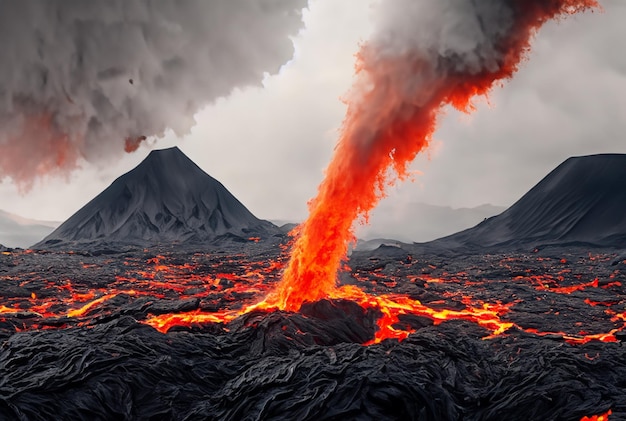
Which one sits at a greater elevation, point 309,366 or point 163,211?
point 163,211

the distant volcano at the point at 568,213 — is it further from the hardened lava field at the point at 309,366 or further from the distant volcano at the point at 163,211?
the hardened lava field at the point at 309,366

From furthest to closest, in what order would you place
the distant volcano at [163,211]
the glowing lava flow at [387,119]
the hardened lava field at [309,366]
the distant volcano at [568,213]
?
the distant volcano at [163,211] < the distant volcano at [568,213] < the glowing lava flow at [387,119] < the hardened lava field at [309,366]

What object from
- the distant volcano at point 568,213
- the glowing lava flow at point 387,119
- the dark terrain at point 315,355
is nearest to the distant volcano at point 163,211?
the distant volcano at point 568,213

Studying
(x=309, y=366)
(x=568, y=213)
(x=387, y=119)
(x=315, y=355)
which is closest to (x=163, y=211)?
(x=568, y=213)

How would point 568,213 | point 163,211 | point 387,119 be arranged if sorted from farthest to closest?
point 163,211
point 568,213
point 387,119

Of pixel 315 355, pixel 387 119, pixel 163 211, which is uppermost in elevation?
pixel 163 211

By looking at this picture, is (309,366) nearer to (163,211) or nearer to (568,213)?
(568,213)

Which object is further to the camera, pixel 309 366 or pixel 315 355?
pixel 315 355
